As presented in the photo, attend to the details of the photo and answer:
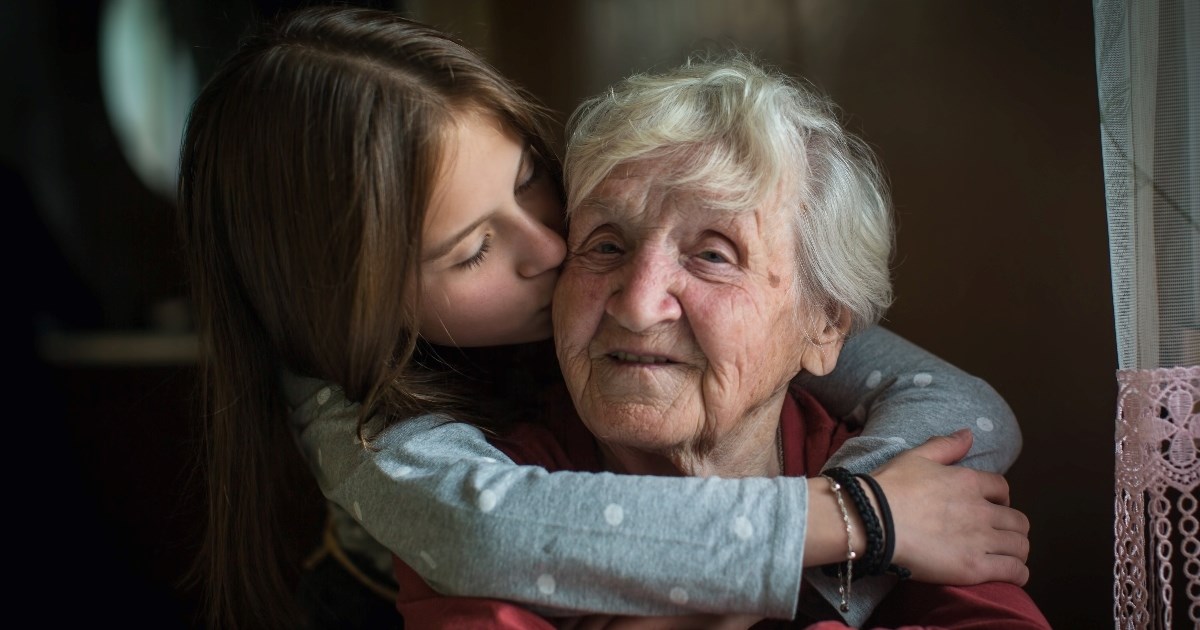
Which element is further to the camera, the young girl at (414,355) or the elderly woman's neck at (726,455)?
the elderly woman's neck at (726,455)

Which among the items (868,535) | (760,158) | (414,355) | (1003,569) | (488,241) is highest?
(760,158)

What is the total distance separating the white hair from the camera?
1.40 m

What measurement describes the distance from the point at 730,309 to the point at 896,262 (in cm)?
87

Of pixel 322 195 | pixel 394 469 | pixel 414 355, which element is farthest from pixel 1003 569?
pixel 322 195

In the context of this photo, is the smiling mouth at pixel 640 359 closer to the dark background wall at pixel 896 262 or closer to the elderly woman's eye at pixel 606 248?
the elderly woman's eye at pixel 606 248

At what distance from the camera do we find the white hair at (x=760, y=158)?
4.59ft

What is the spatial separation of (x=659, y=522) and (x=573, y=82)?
1433 millimetres

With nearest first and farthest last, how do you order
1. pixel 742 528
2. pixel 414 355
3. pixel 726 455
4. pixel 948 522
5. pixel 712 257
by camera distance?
pixel 742 528, pixel 948 522, pixel 712 257, pixel 726 455, pixel 414 355

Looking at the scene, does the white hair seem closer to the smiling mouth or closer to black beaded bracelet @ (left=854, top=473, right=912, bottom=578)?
the smiling mouth

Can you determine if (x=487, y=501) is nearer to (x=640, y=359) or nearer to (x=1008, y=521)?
(x=640, y=359)

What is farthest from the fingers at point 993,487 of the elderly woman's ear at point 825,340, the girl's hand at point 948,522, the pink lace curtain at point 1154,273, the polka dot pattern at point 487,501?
the polka dot pattern at point 487,501

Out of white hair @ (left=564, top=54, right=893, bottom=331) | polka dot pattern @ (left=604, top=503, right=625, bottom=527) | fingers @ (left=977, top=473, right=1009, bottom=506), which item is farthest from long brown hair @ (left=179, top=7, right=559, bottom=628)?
fingers @ (left=977, top=473, right=1009, bottom=506)

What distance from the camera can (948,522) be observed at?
1.31 m

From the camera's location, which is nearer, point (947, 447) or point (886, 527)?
point (886, 527)
